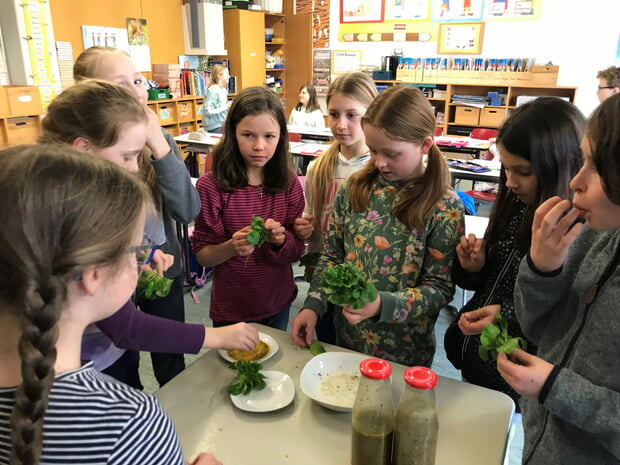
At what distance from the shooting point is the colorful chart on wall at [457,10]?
24.9 ft

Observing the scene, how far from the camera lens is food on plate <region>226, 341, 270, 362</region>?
1.38 metres

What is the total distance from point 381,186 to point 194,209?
748 mm

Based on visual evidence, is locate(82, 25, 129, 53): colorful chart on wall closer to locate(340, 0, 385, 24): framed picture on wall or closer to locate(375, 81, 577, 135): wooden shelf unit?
locate(375, 81, 577, 135): wooden shelf unit

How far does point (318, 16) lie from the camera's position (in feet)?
28.8

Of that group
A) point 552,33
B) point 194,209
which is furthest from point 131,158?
point 552,33

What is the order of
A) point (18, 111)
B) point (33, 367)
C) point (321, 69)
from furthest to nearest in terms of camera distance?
point (321, 69) → point (18, 111) → point (33, 367)

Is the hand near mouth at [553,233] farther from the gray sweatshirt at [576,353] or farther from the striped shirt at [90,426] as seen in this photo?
the striped shirt at [90,426]

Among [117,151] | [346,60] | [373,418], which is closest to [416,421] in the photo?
[373,418]

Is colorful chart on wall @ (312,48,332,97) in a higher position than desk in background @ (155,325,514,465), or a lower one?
higher

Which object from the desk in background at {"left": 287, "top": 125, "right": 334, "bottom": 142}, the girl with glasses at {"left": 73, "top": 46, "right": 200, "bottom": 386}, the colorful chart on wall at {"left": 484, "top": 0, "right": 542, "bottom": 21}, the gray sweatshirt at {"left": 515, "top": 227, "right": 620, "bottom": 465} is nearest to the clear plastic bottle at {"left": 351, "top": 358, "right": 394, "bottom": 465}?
the gray sweatshirt at {"left": 515, "top": 227, "right": 620, "bottom": 465}

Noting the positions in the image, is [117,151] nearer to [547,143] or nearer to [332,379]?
[332,379]

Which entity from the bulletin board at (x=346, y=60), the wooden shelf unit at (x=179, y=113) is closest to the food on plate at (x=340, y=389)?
the wooden shelf unit at (x=179, y=113)

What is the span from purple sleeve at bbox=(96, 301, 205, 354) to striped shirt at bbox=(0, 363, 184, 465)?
525 millimetres

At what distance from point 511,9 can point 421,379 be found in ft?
26.6
